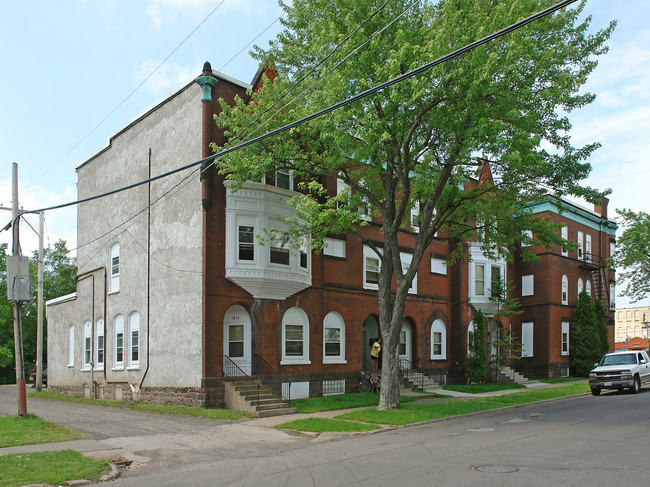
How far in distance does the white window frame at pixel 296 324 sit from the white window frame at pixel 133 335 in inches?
235

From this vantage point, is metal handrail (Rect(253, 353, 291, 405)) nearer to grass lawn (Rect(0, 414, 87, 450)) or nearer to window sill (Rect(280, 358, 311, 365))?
window sill (Rect(280, 358, 311, 365))

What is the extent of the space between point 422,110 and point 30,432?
1348 centimetres

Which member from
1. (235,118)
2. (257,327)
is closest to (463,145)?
(235,118)

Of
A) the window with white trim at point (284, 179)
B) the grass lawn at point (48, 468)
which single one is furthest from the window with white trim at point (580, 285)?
the grass lawn at point (48, 468)

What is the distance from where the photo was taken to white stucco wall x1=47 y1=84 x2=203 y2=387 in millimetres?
21422

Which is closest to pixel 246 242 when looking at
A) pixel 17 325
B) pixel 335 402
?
pixel 335 402

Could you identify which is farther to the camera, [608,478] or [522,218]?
[522,218]

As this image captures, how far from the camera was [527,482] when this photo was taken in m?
8.66

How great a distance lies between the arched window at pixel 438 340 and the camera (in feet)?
100

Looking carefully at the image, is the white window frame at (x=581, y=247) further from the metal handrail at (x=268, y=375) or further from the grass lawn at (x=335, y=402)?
the metal handrail at (x=268, y=375)

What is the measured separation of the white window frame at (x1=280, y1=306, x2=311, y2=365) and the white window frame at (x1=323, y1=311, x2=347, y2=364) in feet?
4.51

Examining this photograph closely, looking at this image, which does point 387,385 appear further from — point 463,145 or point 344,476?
point 344,476

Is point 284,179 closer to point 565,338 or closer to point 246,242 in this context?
point 246,242

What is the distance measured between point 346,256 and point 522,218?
8492 mm
